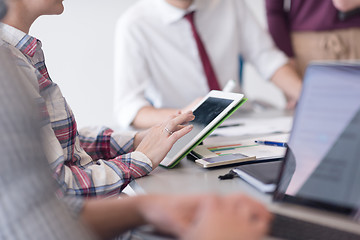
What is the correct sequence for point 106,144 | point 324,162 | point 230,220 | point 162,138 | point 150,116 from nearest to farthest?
point 230,220 → point 324,162 → point 162,138 → point 106,144 → point 150,116

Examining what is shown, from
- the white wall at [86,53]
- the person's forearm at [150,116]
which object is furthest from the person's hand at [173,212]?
the white wall at [86,53]

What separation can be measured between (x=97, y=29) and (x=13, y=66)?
7.27ft

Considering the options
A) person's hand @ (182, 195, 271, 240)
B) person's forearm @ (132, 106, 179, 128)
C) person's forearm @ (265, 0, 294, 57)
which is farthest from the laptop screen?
person's forearm @ (265, 0, 294, 57)

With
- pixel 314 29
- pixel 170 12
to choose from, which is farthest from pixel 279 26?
pixel 170 12

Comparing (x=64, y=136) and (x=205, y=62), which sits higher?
(x=64, y=136)

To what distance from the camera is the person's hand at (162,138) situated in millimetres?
945

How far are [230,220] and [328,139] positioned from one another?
253mm

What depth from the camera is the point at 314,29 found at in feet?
6.32

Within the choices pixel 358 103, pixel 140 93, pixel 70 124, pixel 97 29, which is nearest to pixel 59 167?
pixel 70 124

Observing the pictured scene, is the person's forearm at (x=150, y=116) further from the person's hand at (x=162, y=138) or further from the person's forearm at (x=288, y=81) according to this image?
the person's forearm at (x=288, y=81)

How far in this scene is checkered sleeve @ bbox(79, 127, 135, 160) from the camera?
1.12 metres

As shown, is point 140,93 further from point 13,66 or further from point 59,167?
point 13,66

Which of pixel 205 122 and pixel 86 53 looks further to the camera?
pixel 86 53

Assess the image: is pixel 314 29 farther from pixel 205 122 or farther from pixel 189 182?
pixel 189 182
